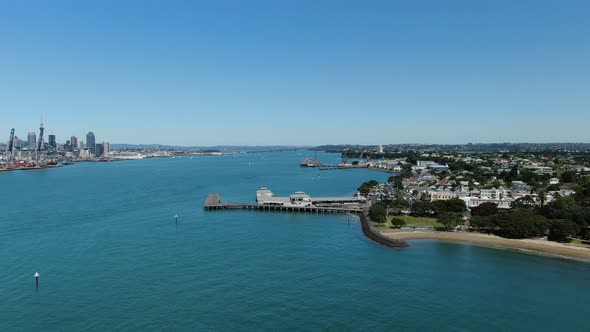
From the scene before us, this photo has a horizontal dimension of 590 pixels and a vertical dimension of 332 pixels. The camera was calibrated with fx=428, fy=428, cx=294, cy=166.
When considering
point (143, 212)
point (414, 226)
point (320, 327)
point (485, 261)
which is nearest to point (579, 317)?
point (485, 261)

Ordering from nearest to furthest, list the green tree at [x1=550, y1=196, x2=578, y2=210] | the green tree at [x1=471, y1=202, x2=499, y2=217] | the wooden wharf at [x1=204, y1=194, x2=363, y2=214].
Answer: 1. the green tree at [x1=550, y1=196, x2=578, y2=210]
2. the green tree at [x1=471, y1=202, x2=499, y2=217]
3. the wooden wharf at [x1=204, y1=194, x2=363, y2=214]

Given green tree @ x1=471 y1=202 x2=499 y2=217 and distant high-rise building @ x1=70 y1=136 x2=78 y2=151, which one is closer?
green tree @ x1=471 y1=202 x2=499 y2=217

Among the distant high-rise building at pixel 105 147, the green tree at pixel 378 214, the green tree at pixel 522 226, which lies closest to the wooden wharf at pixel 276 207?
the green tree at pixel 378 214

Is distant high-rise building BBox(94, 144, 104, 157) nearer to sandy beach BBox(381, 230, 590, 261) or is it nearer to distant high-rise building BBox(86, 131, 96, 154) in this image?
distant high-rise building BBox(86, 131, 96, 154)

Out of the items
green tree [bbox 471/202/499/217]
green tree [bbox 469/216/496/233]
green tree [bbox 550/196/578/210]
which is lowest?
green tree [bbox 469/216/496/233]

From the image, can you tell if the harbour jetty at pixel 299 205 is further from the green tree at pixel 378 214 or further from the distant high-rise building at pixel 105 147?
the distant high-rise building at pixel 105 147

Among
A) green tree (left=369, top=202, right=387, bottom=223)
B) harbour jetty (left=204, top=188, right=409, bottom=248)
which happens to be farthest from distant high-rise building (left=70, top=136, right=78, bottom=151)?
green tree (left=369, top=202, right=387, bottom=223)
